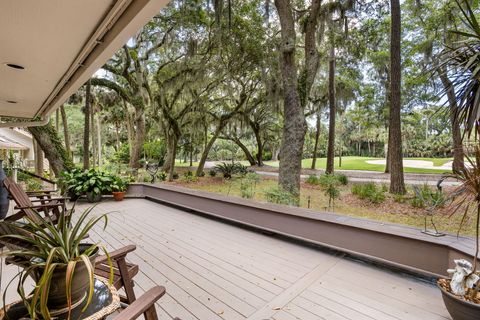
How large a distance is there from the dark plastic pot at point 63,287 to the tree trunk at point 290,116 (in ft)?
14.6

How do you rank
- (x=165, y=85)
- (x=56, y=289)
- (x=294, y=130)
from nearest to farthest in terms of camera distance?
(x=56, y=289) → (x=294, y=130) → (x=165, y=85)

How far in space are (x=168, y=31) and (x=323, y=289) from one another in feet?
25.8

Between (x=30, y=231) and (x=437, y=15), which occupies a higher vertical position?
(x=437, y=15)

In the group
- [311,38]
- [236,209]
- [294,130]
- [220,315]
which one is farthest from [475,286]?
[311,38]

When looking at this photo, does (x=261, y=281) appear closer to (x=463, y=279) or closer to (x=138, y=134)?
(x=463, y=279)

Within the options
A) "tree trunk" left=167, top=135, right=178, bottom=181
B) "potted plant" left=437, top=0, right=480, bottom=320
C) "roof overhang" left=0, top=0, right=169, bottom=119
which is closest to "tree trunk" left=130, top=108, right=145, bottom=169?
"tree trunk" left=167, top=135, right=178, bottom=181

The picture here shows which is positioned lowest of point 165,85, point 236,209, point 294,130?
point 236,209

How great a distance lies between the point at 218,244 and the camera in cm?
330

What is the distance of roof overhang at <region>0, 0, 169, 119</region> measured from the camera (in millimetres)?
1306

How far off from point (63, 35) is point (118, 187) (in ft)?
16.1

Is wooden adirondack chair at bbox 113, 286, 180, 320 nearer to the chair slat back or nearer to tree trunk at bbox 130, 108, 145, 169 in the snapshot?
the chair slat back

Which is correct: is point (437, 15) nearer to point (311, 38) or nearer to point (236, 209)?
point (311, 38)

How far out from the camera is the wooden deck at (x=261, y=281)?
1921 millimetres

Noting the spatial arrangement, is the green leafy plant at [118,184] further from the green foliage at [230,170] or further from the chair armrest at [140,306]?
the chair armrest at [140,306]
